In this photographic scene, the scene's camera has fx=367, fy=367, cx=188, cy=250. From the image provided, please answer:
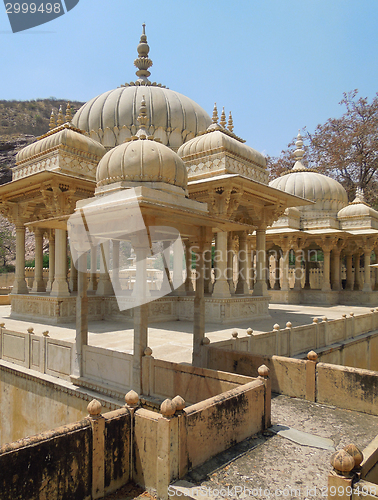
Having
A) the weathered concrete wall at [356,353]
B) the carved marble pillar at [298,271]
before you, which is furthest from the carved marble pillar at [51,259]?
the carved marble pillar at [298,271]

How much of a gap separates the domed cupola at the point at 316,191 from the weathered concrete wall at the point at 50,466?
747 inches

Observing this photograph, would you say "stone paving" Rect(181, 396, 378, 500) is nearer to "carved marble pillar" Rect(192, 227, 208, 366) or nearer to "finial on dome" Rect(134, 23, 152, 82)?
"carved marble pillar" Rect(192, 227, 208, 366)

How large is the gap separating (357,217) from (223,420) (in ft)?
59.6

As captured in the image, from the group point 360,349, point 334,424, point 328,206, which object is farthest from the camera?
point 328,206

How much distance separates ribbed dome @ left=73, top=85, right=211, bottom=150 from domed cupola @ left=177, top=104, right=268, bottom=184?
2.91 m

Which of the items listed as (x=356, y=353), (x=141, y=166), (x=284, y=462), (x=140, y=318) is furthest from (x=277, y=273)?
(x=284, y=462)

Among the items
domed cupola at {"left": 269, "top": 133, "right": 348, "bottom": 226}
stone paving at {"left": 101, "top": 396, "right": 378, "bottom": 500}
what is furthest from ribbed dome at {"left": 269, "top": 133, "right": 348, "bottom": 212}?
stone paving at {"left": 101, "top": 396, "right": 378, "bottom": 500}

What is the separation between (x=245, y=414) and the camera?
14.0 ft

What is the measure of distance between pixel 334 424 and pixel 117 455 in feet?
9.49

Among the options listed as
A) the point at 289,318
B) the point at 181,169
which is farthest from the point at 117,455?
the point at 289,318

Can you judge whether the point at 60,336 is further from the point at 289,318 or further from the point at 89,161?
the point at 289,318

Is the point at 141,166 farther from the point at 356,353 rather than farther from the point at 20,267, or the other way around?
the point at 20,267

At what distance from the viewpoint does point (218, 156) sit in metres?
11.5

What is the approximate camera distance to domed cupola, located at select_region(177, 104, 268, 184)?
11.5 m
